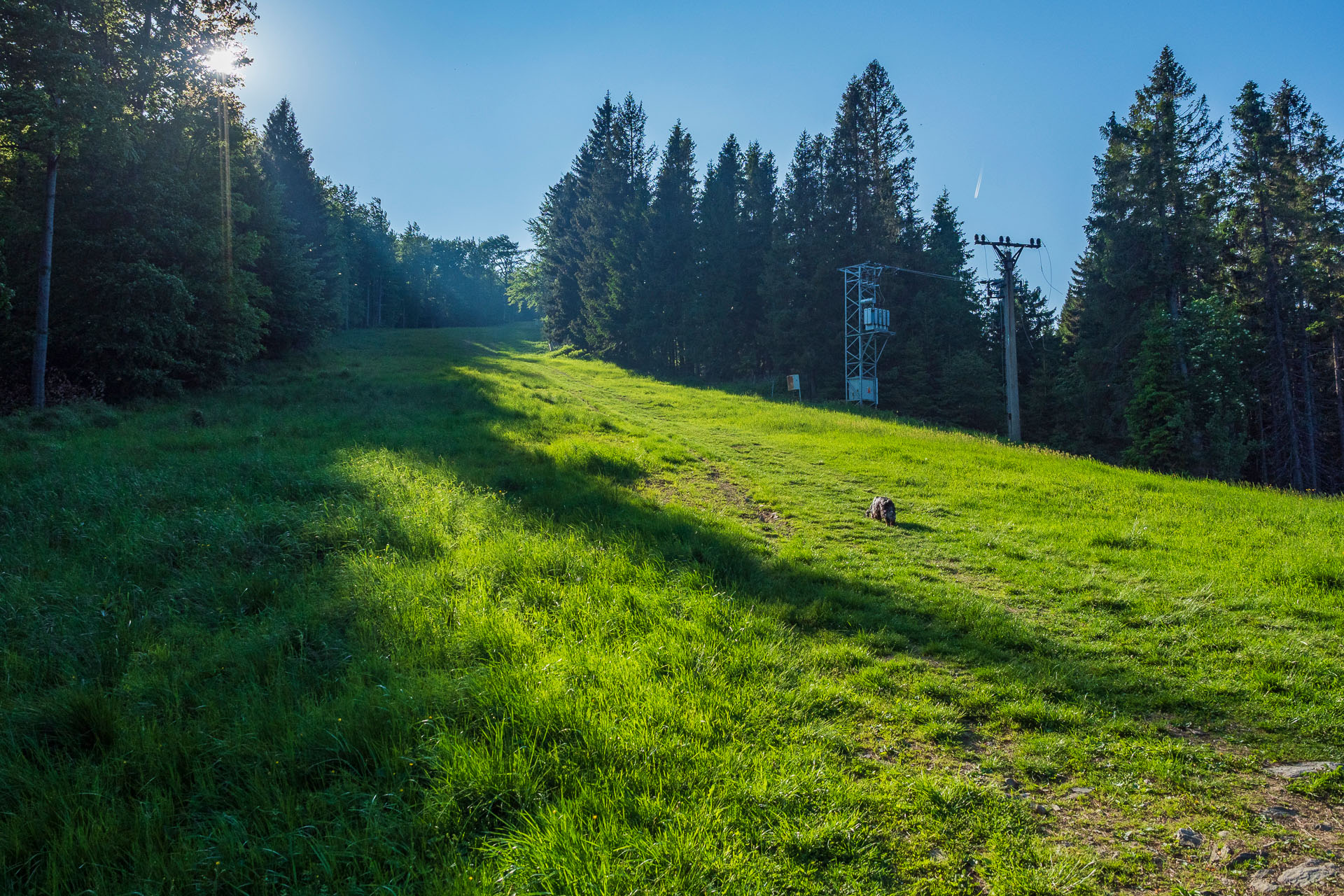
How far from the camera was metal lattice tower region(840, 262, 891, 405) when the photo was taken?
98.2 ft

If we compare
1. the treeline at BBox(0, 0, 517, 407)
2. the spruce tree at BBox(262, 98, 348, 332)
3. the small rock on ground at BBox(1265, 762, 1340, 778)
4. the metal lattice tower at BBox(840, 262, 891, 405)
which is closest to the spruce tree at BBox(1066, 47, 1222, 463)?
the metal lattice tower at BBox(840, 262, 891, 405)

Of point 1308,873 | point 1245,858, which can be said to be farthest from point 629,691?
point 1308,873

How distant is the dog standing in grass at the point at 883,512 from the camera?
889cm

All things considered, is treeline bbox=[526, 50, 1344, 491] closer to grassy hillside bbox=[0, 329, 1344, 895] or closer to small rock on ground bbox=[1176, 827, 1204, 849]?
grassy hillside bbox=[0, 329, 1344, 895]

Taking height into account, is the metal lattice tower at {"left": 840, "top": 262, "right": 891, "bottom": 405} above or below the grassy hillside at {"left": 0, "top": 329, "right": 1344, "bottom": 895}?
above

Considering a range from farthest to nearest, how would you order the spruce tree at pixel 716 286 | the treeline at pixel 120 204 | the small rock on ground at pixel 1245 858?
the spruce tree at pixel 716 286
the treeline at pixel 120 204
the small rock on ground at pixel 1245 858

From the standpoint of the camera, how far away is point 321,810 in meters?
A: 2.59

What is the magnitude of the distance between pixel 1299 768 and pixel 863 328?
29.1 meters

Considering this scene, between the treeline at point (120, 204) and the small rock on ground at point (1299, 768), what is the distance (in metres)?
21.4

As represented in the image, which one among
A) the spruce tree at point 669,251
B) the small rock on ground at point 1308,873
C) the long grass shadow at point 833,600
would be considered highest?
the spruce tree at point 669,251

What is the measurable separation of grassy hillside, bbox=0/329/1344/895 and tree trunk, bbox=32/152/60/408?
8.80m

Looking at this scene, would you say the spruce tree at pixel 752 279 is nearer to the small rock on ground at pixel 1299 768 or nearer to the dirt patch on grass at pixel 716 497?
the dirt patch on grass at pixel 716 497

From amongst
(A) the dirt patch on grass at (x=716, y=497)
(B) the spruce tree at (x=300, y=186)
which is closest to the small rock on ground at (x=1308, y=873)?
(A) the dirt patch on grass at (x=716, y=497)

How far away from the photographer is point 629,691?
11.7 ft
